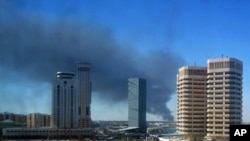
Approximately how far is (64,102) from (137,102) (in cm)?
3422

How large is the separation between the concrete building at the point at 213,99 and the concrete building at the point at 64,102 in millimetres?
43390

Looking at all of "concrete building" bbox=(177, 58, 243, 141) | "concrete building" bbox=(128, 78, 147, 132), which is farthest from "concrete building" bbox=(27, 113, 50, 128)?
"concrete building" bbox=(177, 58, 243, 141)

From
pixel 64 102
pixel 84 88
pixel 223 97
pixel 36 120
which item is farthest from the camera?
pixel 84 88

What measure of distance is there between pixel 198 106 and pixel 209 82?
14.5 feet

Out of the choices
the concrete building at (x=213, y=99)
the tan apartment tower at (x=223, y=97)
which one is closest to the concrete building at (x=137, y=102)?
the concrete building at (x=213, y=99)

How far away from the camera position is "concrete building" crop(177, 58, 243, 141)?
4806cm

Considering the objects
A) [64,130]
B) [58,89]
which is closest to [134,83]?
[58,89]

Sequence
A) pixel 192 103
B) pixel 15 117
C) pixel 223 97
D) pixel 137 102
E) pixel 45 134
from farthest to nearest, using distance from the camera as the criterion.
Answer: pixel 137 102
pixel 15 117
pixel 45 134
pixel 192 103
pixel 223 97

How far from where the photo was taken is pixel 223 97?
158ft

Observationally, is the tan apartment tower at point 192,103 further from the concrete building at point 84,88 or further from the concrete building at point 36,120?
the concrete building at point 84,88

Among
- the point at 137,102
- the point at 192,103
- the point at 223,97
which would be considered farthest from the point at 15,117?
the point at 223,97

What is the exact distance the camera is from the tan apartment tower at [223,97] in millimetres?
47938

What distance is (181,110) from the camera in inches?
2085

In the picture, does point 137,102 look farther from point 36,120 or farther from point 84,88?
point 36,120
